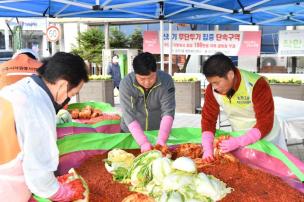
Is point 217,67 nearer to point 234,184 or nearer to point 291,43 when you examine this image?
point 234,184

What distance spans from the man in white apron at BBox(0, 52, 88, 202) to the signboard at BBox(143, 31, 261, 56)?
751 cm

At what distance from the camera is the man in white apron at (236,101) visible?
223 cm

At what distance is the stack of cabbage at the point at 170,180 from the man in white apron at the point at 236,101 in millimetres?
442

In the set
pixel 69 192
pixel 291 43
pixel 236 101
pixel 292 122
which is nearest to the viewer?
pixel 69 192

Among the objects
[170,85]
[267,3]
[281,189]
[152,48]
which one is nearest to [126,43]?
[152,48]

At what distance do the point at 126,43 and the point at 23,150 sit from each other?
1662cm

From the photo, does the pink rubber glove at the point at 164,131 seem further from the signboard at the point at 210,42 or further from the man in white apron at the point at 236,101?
the signboard at the point at 210,42

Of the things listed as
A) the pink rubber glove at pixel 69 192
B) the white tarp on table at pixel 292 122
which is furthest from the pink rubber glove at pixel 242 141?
the white tarp on table at pixel 292 122

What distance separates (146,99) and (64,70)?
1421 mm

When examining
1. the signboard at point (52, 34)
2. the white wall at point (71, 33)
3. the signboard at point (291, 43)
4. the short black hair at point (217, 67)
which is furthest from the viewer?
the white wall at point (71, 33)

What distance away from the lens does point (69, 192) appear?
166 centimetres

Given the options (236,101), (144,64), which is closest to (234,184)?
(236,101)

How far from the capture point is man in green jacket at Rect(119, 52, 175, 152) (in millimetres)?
2531

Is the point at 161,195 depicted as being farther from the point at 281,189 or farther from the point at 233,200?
the point at 281,189
